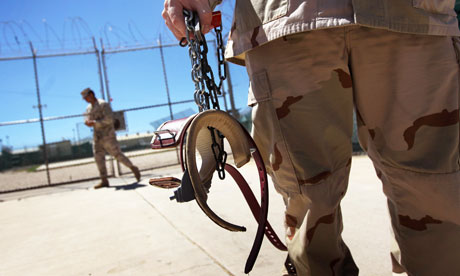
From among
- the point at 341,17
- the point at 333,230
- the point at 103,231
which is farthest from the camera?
the point at 103,231

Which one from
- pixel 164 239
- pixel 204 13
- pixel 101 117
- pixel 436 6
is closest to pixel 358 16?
pixel 436 6

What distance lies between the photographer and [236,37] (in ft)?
3.86

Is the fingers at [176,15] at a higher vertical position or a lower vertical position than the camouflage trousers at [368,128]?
higher

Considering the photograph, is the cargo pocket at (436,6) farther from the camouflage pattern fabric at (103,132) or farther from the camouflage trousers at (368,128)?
the camouflage pattern fabric at (103,132)

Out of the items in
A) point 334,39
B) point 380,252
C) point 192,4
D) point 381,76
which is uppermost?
point 192,4

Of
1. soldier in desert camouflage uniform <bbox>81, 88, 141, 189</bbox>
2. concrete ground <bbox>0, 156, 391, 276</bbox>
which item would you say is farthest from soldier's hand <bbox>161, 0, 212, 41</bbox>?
soldier in desert camouflage uniform <bbox>81, 88, 141, 189</bbox>

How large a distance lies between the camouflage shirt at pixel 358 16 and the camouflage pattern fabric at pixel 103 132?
542cm

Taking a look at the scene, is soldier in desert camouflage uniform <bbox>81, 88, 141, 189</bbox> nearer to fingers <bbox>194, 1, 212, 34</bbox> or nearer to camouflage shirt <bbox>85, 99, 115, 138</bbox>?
camouflage shirt <bbox>85, 99, 115, 138</bbox>

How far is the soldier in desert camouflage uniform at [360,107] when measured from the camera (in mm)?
991

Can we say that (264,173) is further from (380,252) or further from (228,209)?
(228,209)

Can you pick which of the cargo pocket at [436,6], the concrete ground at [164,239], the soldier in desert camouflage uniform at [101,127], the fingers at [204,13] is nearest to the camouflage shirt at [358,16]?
the cargo pocket at [436,6]

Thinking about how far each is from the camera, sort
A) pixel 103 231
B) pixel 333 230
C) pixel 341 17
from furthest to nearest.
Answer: pixel 103 231 → pixel 333 230 → pixel 341 17

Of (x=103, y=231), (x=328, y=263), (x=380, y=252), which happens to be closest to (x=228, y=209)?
(x=103, y=231)

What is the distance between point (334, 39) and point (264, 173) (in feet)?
1.56
